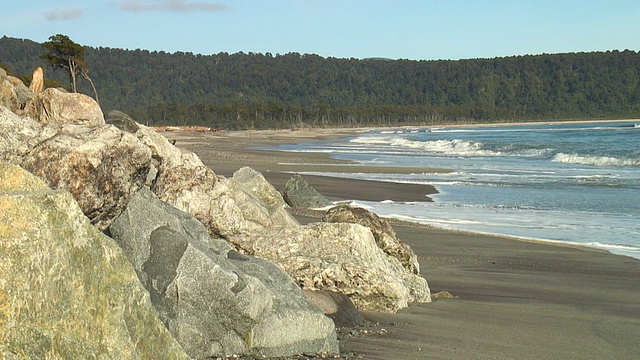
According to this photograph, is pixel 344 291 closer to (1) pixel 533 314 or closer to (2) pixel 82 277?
(1) pixel 533 314

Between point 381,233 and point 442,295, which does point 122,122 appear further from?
point 442,295

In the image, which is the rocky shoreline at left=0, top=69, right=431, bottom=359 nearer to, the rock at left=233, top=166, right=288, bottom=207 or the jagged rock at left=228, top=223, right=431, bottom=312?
the jagged rock at left=228, top=223, right=431, bottom=312

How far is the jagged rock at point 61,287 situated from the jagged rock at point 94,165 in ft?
3.60

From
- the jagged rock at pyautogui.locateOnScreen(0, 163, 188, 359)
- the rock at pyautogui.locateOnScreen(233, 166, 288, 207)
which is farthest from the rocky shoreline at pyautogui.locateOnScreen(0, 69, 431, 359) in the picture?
the rock at pyautogui.locateOnScreen(233, 166, 288, 207)

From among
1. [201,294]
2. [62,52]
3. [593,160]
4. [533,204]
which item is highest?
[62,52]

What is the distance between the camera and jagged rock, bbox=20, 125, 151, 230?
4.44m

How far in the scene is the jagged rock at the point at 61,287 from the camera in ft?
9.61

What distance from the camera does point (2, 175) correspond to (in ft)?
10.8

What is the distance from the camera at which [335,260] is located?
20.0 feet

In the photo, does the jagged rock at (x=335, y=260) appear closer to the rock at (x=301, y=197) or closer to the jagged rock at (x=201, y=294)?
the jagged rock at (x=201, y=294)

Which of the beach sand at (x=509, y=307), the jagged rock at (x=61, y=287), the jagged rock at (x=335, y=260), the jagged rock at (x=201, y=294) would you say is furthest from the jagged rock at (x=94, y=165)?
the beach sand at (x=509, y=307)

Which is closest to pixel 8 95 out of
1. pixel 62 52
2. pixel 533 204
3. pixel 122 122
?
pixel 122 122

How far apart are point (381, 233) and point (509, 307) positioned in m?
1.35

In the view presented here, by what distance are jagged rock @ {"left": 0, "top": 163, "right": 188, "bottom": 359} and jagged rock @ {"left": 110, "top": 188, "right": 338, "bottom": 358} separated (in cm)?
68
